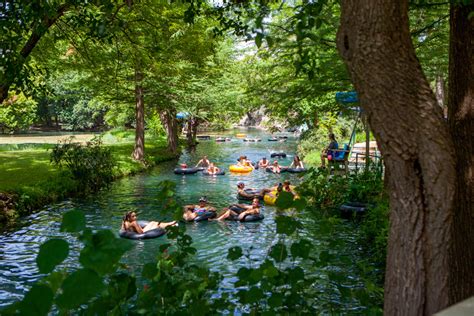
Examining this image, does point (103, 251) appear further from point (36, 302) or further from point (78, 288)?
point (36, 302)

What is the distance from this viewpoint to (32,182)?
15.8 m

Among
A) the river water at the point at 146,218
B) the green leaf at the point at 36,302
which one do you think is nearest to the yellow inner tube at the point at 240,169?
the river water at the point at 146,218

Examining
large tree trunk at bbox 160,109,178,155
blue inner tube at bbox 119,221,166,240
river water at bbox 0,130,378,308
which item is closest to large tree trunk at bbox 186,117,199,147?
large tree trunk at bbox 160,109,178,155

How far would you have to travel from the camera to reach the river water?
29.7 feet

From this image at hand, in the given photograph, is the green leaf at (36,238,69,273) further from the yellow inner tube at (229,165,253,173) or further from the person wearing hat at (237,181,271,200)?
the yellow inner tube at (229,165,253,173)

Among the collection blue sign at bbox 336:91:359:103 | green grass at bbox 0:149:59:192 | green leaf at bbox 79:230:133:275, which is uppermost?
blue sign at bbox 336:91:359:103

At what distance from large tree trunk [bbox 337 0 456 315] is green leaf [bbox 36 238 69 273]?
1.90m

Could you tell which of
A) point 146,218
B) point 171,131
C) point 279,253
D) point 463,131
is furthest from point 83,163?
point 463,131

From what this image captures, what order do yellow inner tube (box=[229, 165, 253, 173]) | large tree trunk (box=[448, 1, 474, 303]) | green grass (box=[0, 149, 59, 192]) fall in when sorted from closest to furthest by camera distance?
large tree trunk (box=[448, 1, 474, 303])
green grass (box=[0, 149, 59, 192])
yellow inner tube (box=[229, 165, 253, 173])

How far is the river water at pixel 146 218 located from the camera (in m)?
9.05

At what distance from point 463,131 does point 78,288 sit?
3230mm

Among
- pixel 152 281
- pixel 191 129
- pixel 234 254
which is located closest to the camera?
pixel 152 281

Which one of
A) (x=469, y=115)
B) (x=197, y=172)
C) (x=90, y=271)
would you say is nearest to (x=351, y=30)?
(x=469, y=115)

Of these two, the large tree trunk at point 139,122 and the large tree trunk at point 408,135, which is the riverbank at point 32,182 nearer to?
the large tree trunk at point 139,122
